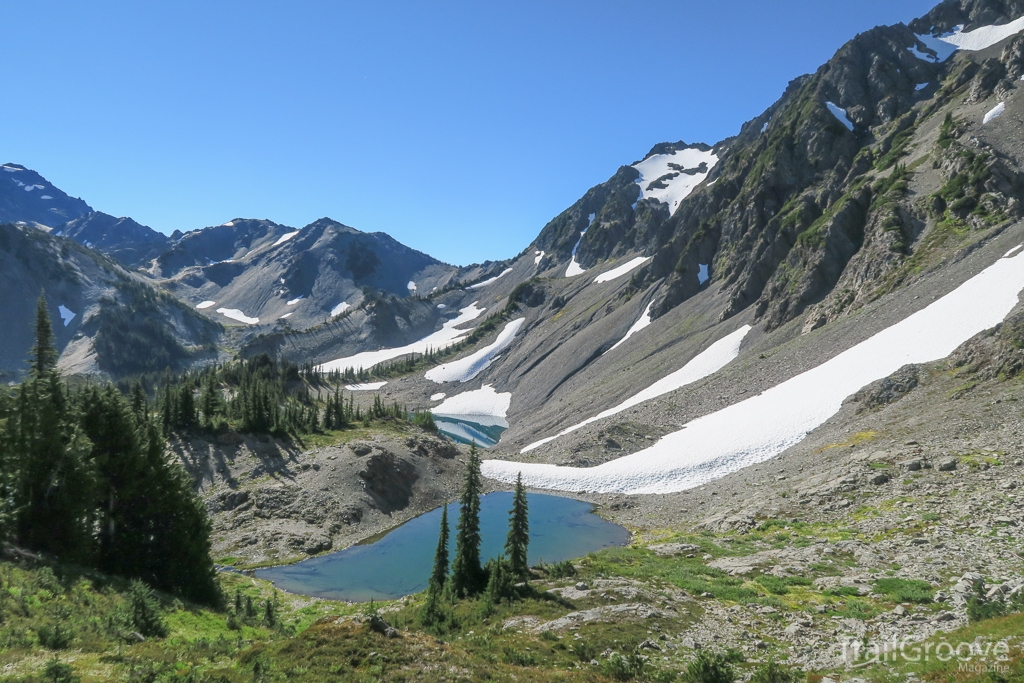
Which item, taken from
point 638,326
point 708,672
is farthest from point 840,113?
point 708,672

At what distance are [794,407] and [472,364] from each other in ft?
385

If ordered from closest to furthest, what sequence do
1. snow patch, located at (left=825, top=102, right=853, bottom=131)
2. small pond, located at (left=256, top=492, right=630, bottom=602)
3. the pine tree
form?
the pine tree, small pond, located at (left=256, top=492, right=630, bottom=602), snow patch, located at (left=825, top=102, right=853, bottom=131)

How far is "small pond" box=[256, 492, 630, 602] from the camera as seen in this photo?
3434cm

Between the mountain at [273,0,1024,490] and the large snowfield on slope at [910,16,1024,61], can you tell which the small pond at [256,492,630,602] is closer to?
the mountain at [273,0,1024,490]

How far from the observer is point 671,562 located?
2592 centimetres

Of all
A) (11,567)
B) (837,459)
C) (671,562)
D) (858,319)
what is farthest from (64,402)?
(858,319)

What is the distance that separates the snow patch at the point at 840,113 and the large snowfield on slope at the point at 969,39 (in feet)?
85.9

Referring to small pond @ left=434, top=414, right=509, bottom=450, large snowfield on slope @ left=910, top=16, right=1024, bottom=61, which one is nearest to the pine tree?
small pond @ left=434, top=414, right=509, bottom=450

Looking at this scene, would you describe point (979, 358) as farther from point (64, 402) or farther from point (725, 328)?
point (64, 402)

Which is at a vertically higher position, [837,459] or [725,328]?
[725,328]

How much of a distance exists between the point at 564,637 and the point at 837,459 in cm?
2717

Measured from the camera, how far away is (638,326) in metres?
110

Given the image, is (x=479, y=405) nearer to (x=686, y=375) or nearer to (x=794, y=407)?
(x=686, y=375)

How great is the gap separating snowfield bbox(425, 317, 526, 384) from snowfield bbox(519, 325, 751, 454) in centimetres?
7969
